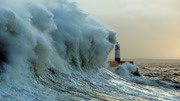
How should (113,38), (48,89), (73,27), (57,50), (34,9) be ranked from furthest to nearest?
1. (113,38)
2. (73,27)
3. (57,50)
4. (34,9)
5. (48,89)

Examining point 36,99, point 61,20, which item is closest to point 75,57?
point 61,20

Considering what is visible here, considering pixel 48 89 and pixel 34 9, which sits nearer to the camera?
pixel 48 89

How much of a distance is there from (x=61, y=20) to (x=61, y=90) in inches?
226

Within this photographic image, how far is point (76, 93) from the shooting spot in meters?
6.11

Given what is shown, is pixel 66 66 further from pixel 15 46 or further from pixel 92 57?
pixel 92 57

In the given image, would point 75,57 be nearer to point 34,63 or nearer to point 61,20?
point 61,20

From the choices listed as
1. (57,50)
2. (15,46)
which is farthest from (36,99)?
(57,50)

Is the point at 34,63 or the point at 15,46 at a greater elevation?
the point at 15,46

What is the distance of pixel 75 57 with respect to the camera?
35.0 ft

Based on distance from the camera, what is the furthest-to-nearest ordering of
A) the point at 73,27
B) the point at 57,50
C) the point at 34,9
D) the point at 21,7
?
the point at 73,27, the point at 57,50, the point at 34,9, the point at 21,7

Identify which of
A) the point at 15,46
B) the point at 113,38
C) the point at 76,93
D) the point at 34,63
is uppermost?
the point at 113,38

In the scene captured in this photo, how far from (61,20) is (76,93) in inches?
232

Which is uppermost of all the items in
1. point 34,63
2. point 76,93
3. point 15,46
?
point 15,46

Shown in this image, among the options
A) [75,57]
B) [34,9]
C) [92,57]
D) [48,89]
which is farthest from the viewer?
[92,57]
